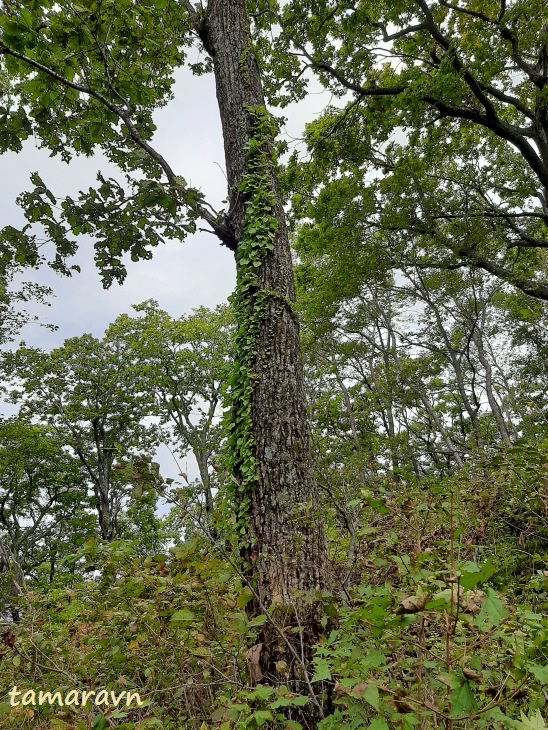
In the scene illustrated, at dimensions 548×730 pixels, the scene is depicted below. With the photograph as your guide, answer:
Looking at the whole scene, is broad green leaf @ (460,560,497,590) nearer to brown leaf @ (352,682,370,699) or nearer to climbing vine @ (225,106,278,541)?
brown leaf @ (352,682,370,699)

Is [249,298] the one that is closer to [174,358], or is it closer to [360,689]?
[360,689]

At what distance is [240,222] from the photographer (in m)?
3.45

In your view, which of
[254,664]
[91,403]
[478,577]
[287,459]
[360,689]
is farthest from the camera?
[91,403]

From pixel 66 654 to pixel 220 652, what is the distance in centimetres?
136

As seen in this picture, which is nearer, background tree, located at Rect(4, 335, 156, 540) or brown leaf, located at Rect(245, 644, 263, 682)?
brown leaf, located at Rect(245, 644, 263, 682)

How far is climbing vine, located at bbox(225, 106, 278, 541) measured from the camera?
278 cm

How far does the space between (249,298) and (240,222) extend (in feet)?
2.34

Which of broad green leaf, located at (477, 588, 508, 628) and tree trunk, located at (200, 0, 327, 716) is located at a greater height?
tree trunk, located at (200, 0, 327, 716)

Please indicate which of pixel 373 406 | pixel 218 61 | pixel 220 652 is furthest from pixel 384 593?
pixel 373 406

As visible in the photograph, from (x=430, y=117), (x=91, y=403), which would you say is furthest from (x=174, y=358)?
(x=430, y=117)

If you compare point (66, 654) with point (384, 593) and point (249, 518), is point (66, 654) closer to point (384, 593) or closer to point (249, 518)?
point (249, 518)

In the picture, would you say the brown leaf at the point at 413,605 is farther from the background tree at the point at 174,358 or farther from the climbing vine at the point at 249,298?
the background tree at the point at 174,358

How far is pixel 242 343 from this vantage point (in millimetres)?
3174

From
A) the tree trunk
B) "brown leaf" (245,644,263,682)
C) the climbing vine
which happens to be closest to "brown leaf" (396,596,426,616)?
the tree trunk
